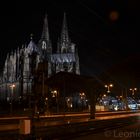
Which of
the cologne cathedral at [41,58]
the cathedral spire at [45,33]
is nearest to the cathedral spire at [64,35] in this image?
the cologne cathedral at [41,58]

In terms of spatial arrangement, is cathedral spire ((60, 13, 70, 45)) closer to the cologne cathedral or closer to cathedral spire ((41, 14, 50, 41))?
the cologne cathedral

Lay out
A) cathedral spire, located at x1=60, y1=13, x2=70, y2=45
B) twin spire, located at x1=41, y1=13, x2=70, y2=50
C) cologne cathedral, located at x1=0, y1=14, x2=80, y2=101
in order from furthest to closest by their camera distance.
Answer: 1. cathedral spire, located at x1=60, y1=13, x2=70, y2=45
2. twin spire, located at x1=41, y1=13, x2=70, y2=50
3. cologne cathedral, located at x1=0, y1=14, x2=80, y2=101

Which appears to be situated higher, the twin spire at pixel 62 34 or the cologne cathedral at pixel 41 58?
the twin spire at pixel 62 34

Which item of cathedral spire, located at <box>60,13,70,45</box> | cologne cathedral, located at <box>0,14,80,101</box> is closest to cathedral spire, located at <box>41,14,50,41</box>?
cologne cathedral, located at <box>0,14,80,101</box>

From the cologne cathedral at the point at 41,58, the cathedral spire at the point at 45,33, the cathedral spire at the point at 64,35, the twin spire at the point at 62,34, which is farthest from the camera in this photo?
the cathedral spire at the point at 64,35

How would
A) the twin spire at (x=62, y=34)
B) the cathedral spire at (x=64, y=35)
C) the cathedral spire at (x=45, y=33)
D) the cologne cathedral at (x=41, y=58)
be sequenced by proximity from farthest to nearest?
the cathedral spire at (x=64, y=35) < the twin spire at (x=62, y=34) < the cathedral spire at (x=45, y=33) < the cologne cathedral at (x=41, y=58)

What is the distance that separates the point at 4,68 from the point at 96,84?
137 metres

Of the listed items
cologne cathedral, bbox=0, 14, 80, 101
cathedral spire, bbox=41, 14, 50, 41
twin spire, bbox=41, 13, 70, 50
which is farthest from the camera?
twin spire, bbox=41, 13, 70, 50

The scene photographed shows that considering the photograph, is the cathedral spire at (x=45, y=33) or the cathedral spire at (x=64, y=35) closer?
the cathedral spire at (x=45, y=33)

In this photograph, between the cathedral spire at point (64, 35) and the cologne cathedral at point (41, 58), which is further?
the cathedral spire at point (64, 35)

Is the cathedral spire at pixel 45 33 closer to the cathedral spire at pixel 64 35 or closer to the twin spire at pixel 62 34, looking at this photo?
the twin spire at pixel 62 34

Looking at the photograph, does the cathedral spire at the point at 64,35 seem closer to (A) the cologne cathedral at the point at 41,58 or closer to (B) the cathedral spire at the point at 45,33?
(A) the cologne cathedral at the point at 41,58

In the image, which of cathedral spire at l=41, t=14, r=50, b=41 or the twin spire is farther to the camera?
the twin spire

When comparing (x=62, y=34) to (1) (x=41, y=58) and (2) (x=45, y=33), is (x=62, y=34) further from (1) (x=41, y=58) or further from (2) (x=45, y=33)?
(1) (x=41, y=58)
